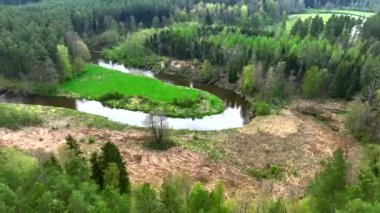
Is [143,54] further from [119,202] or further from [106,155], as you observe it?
[119,202]

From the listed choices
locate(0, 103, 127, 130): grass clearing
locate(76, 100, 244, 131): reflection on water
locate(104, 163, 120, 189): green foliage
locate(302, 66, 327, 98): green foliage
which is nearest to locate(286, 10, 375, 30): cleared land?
locate(302, 66, 327, 98): green foliage

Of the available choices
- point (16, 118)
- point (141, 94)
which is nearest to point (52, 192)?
point (16, 118)

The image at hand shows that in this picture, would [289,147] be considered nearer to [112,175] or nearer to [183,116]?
[183,116]

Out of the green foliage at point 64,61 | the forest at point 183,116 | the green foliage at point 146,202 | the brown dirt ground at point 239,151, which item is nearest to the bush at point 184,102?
the forest at point 183,116

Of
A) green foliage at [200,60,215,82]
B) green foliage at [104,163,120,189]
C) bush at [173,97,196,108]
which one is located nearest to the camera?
green foliage at [104,163,120,189]

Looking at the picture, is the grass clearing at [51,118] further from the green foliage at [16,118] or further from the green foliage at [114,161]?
the green foliage at [114,161]

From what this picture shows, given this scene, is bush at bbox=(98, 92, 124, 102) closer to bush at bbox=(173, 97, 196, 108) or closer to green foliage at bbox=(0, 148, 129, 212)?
bush at bbox=(173, 97, 196, 108)
